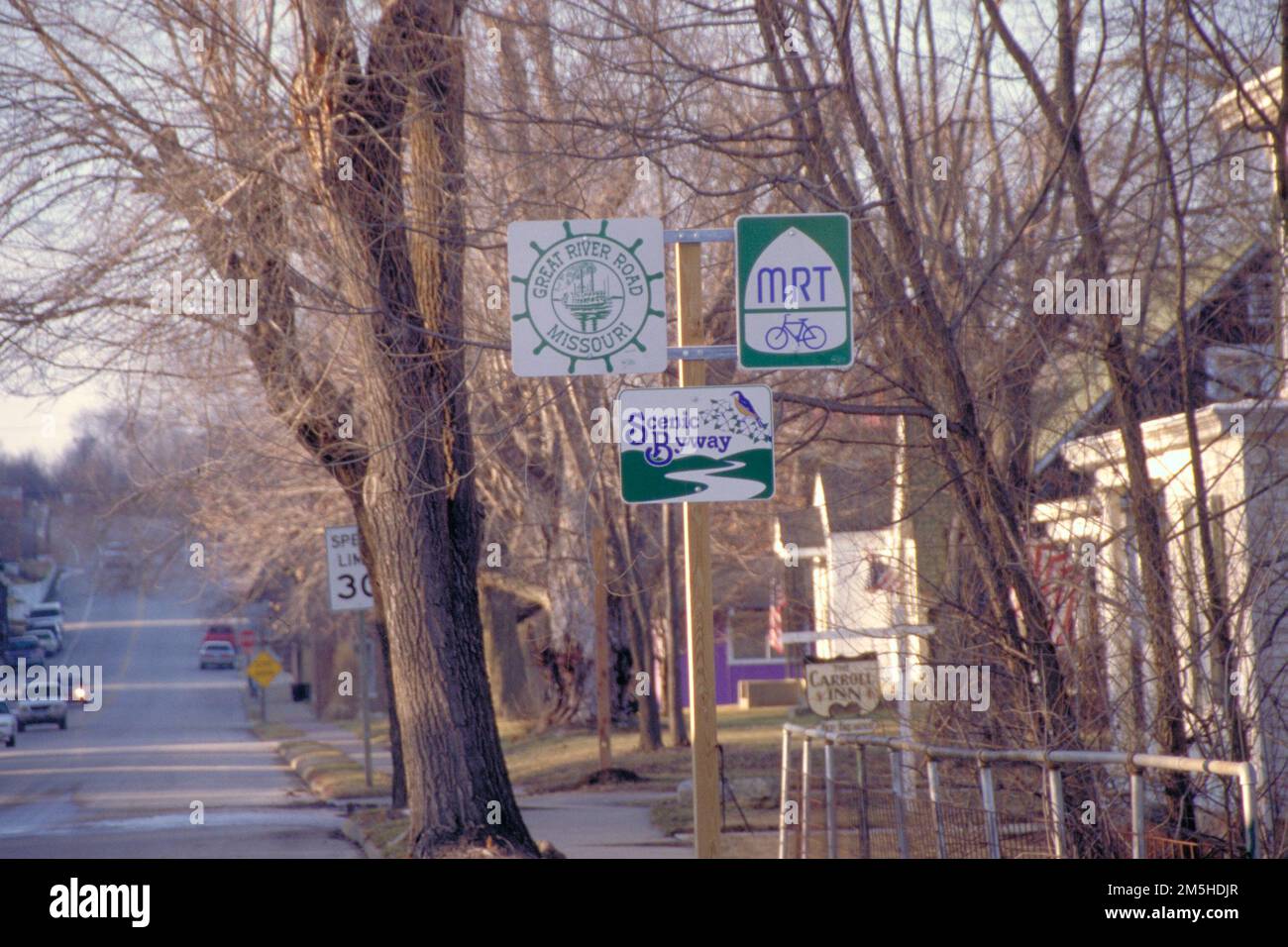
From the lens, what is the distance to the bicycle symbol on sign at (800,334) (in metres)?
6.91

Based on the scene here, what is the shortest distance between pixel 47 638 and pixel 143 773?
14.6 feet

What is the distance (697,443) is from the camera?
6.63 meters

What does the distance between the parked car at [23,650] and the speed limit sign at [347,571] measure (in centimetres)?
334

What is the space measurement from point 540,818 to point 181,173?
8.04 meters

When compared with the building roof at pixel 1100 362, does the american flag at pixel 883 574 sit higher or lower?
lower

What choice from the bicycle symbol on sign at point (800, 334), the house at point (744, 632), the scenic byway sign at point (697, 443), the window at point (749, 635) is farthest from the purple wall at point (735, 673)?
the scenic byway sign at point (697, 443)

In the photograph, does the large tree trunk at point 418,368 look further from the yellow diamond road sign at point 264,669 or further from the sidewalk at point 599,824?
the yellow diamond road sign at point 264,669

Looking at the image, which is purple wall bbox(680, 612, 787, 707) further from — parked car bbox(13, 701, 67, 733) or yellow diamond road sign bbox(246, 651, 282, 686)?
parked car bbox(13, 701, 67, 733)

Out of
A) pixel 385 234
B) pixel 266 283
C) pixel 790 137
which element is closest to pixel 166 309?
pixel 266 283

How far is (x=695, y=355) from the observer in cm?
655

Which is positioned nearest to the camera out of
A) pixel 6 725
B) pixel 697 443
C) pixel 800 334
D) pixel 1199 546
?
pixel 697 443

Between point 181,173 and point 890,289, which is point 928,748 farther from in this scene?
point 181,173

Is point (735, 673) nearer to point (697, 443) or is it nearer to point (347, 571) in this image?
point (347, 571)

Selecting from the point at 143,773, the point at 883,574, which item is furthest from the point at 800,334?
the point at 143,773
